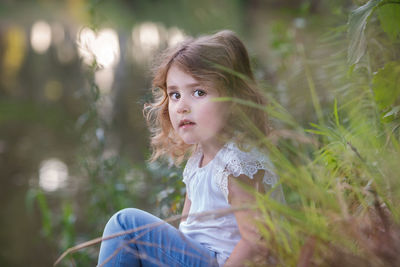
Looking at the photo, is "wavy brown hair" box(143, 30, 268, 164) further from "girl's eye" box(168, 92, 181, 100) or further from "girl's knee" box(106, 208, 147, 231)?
"girl's knee" box(106, 208, 147, 231)

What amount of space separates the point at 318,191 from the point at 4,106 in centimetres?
571

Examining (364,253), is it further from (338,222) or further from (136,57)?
(136,57)

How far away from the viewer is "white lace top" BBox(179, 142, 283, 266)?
3.69 feet

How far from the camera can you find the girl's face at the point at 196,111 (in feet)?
3.95

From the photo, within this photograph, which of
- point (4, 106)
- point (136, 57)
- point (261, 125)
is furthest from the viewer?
point (4, 106)

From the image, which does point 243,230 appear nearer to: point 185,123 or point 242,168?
point 242,168

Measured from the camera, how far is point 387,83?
1.00 meters

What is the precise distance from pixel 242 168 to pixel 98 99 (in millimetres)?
1026

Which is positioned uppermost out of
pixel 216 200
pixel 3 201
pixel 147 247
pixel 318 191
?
pixel 318 191

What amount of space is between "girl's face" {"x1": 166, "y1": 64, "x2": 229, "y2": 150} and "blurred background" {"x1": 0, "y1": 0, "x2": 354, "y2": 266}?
1.13ft

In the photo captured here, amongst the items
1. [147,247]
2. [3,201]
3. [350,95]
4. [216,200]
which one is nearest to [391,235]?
[216,200]

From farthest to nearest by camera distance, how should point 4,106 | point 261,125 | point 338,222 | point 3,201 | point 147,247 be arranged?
point 4,106
point 3,201
point 261,125
point 147,247
point 338,222

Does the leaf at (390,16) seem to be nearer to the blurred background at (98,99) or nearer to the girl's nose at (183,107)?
the blurred background at (98,99)

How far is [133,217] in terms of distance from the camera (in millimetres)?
1229
